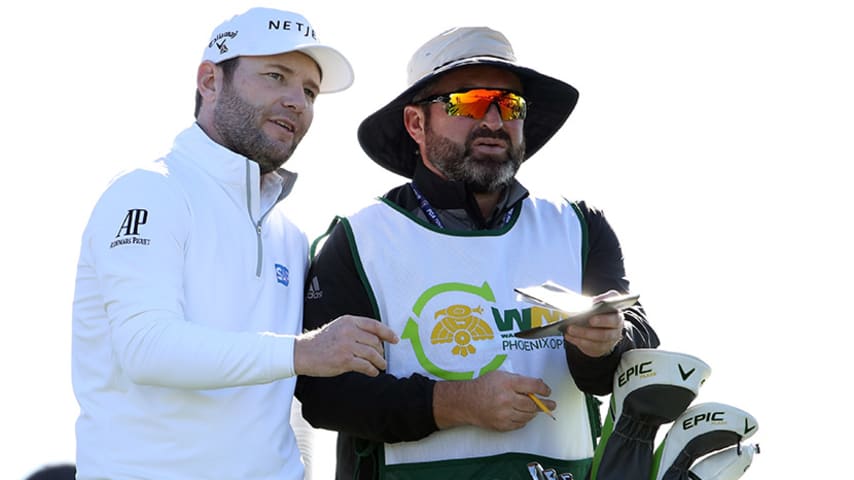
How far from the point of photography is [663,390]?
5793mm

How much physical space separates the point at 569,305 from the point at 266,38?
194cm

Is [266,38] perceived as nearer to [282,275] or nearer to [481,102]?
[282,275]

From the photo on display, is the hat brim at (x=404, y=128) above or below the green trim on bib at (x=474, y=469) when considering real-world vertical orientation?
above

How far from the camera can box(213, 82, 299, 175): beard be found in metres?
5.71

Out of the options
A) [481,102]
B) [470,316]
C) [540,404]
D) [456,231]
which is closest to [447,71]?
[481,102]

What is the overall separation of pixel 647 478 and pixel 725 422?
0.46 m

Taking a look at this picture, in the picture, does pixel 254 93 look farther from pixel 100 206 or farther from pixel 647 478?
pixel 647 478

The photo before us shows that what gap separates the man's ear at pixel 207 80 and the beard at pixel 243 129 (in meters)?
0.15

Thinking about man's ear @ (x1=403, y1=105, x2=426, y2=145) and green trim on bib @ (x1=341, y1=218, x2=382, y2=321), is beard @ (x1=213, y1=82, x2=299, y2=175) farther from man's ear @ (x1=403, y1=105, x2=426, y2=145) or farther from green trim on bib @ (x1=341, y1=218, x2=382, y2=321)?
man's ear @ (x1=403, y1=105, x2=426, y2=145)

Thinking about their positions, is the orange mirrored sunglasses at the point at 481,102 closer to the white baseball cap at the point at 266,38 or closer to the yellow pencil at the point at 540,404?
the white baseball cap at the point at 266,38

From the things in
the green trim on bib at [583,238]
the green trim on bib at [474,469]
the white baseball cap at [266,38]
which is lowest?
the green trim on bib at [474,469]

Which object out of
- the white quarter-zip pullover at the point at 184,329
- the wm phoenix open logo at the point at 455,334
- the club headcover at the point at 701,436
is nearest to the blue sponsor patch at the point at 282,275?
the white quarter-zip pullover at the point at 184,329

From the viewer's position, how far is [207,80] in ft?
19.5

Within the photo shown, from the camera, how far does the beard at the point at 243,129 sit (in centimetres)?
571
